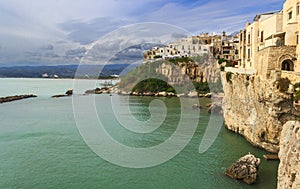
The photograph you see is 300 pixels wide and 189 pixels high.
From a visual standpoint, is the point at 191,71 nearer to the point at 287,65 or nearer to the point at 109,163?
the point at 287,65

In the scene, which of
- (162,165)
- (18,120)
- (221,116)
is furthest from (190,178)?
(18,120)

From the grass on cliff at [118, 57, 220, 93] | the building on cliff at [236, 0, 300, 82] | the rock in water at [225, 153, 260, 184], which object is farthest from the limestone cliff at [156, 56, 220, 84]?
the rock in water at [225, 153, 260, 184]

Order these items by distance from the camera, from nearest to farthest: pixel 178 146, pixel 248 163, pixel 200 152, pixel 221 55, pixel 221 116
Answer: pixel 248 163
pixel 200 152
pixel 178 146
pixel 221 116
pixel 221 55

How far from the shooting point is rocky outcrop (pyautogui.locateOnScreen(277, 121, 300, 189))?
694cm

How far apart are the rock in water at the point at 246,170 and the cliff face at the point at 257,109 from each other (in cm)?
278

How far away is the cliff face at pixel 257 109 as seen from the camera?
11898 millimetres

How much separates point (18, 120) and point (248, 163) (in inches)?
845

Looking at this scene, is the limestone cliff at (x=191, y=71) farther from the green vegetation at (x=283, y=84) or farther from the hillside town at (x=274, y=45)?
the green vegetation at (x=283, y=84)

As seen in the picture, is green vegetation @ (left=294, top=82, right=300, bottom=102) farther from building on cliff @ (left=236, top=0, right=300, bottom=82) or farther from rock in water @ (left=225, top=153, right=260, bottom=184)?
rock in water @ (left=225, top=153, right=260, bottom=184)

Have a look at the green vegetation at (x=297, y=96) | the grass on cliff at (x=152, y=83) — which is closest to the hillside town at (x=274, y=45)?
the green vegetation at (x=297, y=96)

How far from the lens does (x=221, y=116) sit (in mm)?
23422

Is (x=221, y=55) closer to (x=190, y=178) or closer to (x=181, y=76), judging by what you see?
(x=181, y=76)

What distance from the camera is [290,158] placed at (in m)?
7.25

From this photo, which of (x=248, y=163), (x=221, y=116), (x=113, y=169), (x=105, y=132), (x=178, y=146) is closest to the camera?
(x=248, y=163)
